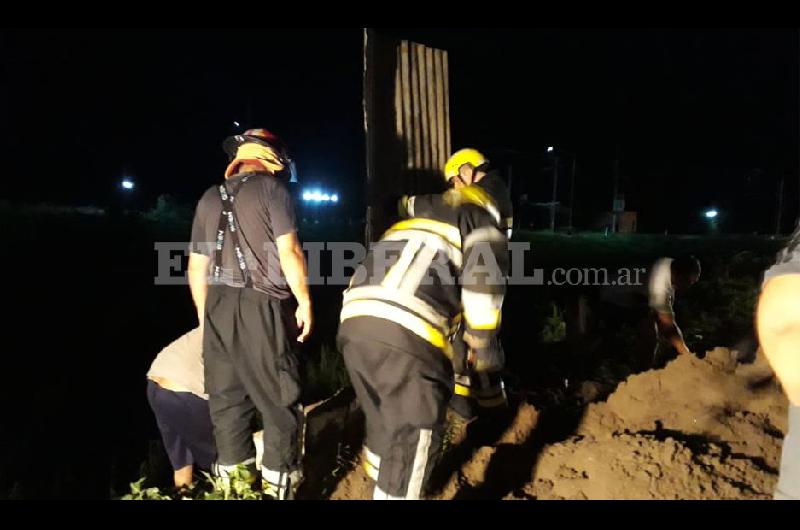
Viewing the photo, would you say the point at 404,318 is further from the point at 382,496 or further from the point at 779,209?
the point at 779,209

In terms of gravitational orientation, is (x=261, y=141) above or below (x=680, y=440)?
above

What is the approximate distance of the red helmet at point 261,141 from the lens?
9.52 ft

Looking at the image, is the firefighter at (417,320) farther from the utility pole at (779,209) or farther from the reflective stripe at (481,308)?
the utility pole at (779,209)

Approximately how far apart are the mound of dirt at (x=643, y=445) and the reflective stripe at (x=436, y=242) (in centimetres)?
149

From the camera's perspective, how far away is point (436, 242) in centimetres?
248

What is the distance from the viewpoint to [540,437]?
382cm

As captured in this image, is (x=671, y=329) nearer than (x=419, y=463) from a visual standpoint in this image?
No

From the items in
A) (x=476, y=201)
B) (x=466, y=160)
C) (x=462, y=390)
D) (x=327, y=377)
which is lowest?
(x=327, y=377)

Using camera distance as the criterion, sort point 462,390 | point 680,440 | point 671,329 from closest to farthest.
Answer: point 680,440 < point 462,390 < point 671,329

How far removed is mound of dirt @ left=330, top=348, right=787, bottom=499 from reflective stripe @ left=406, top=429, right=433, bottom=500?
2.53 feet

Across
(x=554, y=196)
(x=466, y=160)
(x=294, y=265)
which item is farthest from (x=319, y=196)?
(x=294, y=265)

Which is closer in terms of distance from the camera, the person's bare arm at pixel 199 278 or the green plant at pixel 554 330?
the person's bare arm at pixel 199 278

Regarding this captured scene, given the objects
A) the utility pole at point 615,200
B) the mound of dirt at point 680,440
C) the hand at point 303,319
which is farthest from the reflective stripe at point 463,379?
the utility pole at point 615,200

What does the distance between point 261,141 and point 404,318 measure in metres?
1.26
